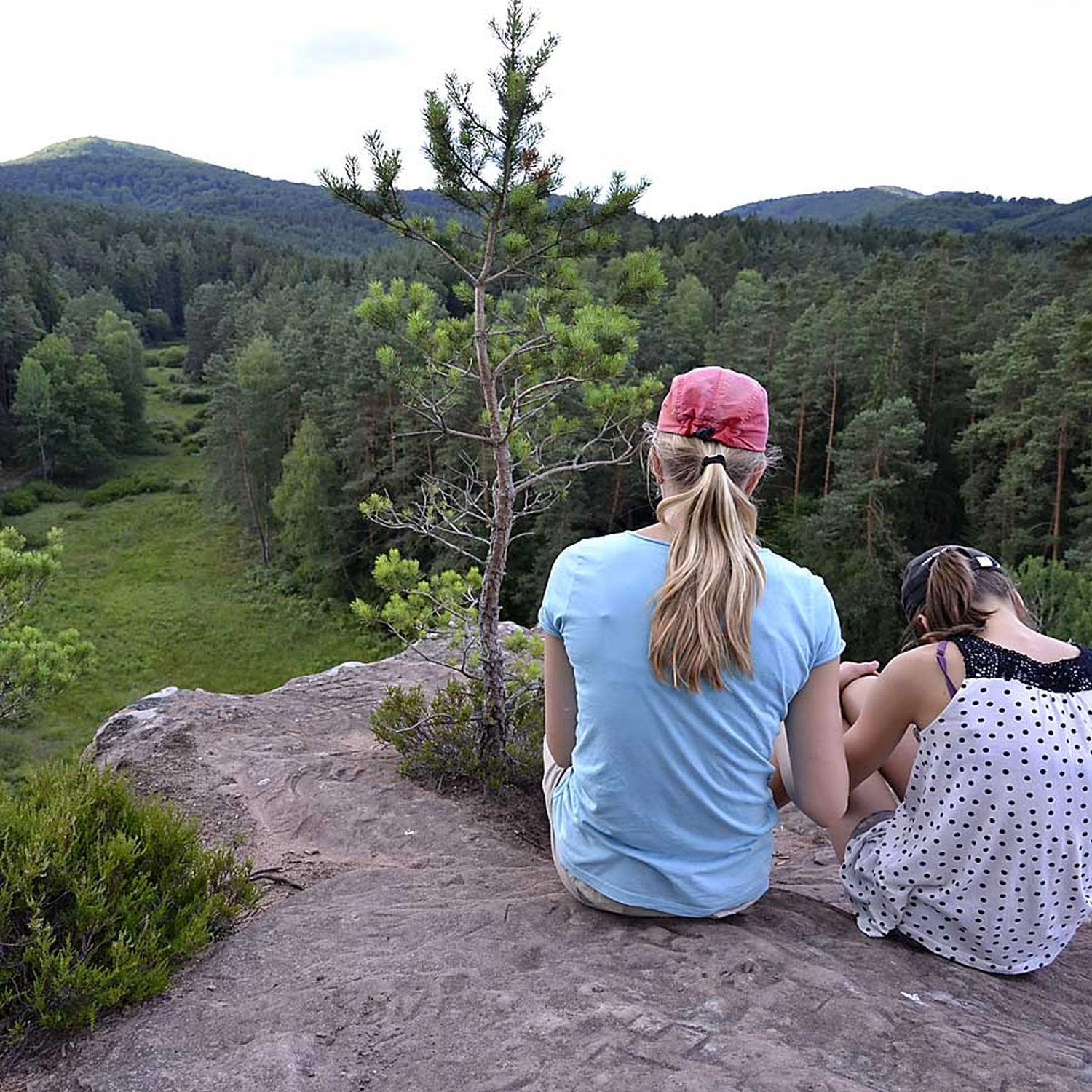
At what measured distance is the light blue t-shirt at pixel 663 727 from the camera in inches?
84.0

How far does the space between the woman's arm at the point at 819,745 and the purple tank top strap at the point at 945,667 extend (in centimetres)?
29

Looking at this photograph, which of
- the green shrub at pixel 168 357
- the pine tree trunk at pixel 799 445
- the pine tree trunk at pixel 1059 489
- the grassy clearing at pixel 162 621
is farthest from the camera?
the green shrub at pixel 168 357

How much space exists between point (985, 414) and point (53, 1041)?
82.7 feet

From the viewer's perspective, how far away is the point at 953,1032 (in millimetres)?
2174

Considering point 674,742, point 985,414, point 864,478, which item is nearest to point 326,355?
point 864,478

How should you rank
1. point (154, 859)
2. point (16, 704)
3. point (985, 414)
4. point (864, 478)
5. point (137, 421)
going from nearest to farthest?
point (154, 859), point (16, 704), point (864, 478), point (985, 414), point (137, 421)

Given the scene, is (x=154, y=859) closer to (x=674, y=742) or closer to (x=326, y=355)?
(x=674, y=742)

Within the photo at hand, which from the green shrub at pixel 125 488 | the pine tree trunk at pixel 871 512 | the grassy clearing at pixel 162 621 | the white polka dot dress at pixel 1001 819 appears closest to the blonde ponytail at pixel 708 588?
the white polka dot dress at pixel 1001 819

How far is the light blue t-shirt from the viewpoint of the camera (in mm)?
2135

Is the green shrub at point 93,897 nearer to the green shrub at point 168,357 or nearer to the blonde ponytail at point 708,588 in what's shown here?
the blonde ponytail at point 708,588

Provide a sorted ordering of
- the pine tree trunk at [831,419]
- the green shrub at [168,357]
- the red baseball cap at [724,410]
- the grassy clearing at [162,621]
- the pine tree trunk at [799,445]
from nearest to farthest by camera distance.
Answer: the red baseball cap at [724,410] → the grassy clearing at [162,621] → the pine tree trunk at [831,419] → the pine tree trunk at [799,445] → the green shrub at [168,357]

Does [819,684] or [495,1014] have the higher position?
[819,684]

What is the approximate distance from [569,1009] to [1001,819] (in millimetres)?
1273

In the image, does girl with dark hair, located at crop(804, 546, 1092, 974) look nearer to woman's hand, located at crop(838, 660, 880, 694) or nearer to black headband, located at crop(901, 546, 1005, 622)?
black headband, located at crop(901, 546, 1005, 622)
